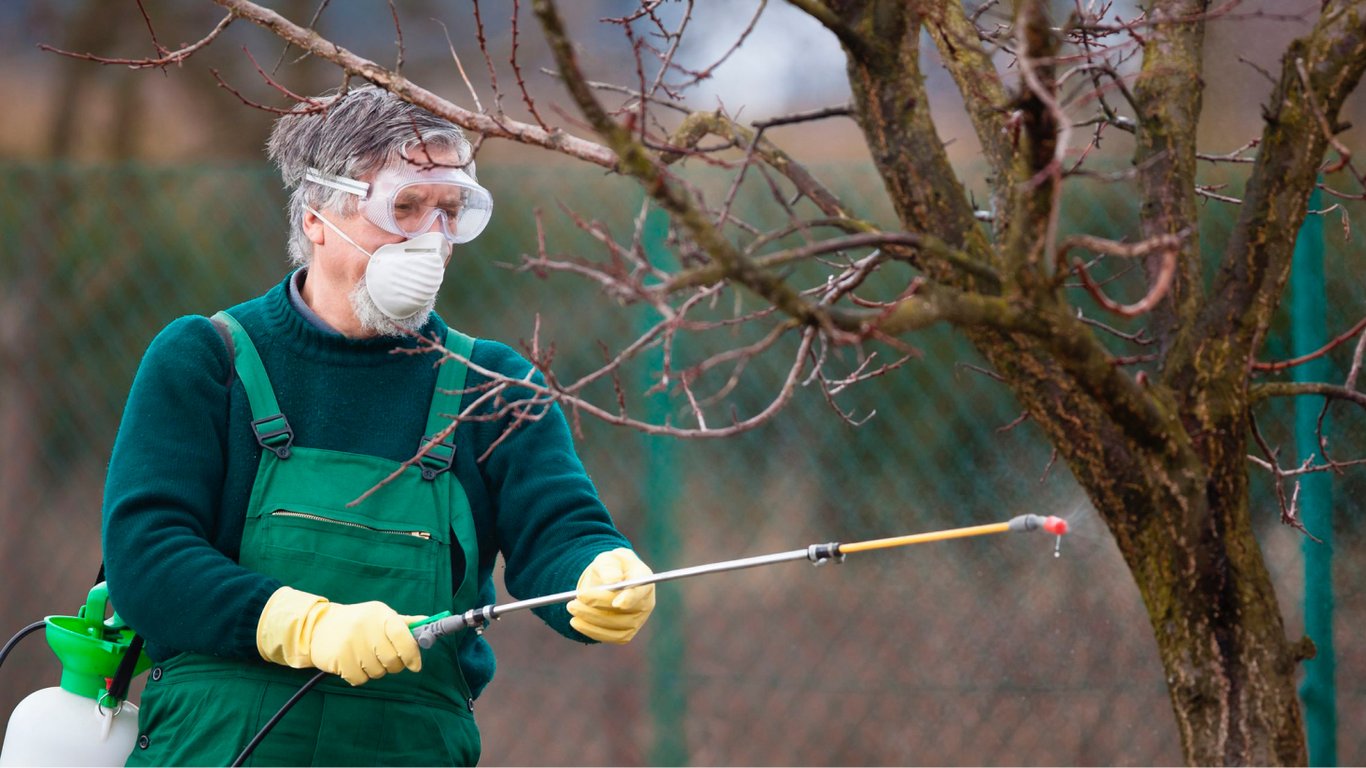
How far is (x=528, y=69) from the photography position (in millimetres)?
4914

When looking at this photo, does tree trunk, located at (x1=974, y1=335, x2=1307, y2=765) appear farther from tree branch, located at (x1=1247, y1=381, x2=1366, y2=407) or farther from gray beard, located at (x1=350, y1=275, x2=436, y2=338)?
gray beard, located at (x1=350, y1=275, x2=436, y2=338)

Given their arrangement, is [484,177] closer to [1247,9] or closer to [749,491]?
[749,491]

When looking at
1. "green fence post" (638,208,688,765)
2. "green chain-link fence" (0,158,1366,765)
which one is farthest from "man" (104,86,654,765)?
"green fence post" (638,208,688,765)

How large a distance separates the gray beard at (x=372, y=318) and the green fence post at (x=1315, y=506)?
85.7 inches

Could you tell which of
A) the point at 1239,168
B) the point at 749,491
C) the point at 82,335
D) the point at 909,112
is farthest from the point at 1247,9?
the point at 82,335

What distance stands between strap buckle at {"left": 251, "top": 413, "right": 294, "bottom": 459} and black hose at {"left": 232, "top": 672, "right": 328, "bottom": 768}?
323mm

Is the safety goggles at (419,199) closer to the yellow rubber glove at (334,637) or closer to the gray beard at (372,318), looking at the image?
the gray beard at (372,318)

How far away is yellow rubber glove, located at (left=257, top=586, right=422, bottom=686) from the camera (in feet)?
6.10

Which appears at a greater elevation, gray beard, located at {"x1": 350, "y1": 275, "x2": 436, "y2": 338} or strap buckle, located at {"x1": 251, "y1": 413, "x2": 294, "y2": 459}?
gray beard, located at {"x1": 350, "y1": 275, "x2": 436, "y2": 338}

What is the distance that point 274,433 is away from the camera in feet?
6.61

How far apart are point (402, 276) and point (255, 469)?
0.36 meters

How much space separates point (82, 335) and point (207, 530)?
8.19 feet

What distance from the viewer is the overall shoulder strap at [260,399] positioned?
2.01m

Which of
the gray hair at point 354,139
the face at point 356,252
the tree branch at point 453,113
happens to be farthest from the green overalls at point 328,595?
the tree branch at point 453,113
